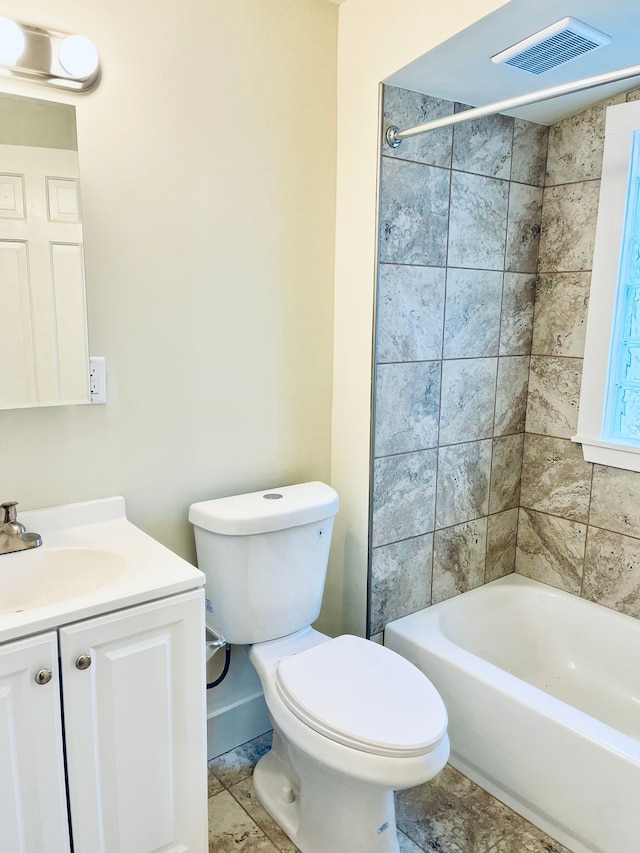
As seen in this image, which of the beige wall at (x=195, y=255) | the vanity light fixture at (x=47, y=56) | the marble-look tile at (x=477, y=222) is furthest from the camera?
the marble-look tile at (x=477, y=222)

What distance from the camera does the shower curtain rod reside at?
4.29 ft

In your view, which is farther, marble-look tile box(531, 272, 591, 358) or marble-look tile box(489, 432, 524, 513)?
marble-look tile box(489, 432, 524, 513)

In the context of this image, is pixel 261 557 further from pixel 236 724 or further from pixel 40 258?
pixel 40 258

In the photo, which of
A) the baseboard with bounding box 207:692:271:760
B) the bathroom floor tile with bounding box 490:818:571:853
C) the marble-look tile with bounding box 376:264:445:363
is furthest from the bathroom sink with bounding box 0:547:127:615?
the bathroom floor tile with bounding box 490:818:571:853

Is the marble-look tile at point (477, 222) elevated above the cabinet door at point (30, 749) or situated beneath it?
Result: elevated above

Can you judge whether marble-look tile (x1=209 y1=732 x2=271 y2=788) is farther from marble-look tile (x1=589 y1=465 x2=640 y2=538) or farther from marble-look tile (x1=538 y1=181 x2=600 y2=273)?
marble-look tile (x1=538 y1=181 x2=600 y2=273)

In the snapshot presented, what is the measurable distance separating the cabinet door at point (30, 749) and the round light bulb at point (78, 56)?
1.27 m

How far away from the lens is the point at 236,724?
2.09 metres

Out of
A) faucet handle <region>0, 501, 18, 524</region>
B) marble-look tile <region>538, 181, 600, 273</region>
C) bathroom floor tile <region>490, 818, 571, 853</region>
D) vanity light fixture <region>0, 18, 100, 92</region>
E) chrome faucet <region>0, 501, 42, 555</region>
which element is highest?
vanity light fixture <region>0, 18, 100, 92</region>

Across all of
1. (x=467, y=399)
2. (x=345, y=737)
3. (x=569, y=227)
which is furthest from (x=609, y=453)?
(x=345, y=737)

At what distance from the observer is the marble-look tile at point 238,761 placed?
198 centimetres

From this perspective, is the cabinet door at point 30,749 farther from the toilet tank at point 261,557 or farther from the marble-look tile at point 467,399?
the marble-look tile at point 467,399

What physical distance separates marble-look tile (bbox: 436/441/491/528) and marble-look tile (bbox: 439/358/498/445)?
5 centimetres

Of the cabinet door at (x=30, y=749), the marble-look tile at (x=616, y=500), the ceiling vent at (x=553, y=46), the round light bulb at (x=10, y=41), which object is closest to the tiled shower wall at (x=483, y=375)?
the marble-look tile at (x=616, y=500)
